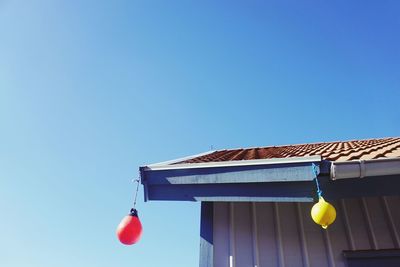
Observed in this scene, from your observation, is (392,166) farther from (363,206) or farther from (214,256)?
(214,256)

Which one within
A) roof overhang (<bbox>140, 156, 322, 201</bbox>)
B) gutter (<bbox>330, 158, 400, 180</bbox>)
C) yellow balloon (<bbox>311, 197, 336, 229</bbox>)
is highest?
roof overhang (<bbox>140, 156, 322, 201</bbox>)

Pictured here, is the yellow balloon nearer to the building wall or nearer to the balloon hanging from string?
the building wall

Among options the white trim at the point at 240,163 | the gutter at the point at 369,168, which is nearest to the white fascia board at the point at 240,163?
the white trim at the point at 240,163

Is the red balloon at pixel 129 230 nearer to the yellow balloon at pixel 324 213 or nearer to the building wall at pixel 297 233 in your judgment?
the building wall at pixel 297 233

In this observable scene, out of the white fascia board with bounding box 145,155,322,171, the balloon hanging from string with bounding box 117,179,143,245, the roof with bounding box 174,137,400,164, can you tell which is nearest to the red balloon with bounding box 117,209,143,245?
the balloon hanging from string with bounding box 117,179,143,245

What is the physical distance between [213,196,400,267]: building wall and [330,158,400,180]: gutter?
1.02 meters

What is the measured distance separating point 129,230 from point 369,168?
1.93 meters

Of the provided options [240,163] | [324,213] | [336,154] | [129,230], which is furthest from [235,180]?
[336,154]

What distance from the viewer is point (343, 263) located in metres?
2.65

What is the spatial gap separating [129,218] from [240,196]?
3.29 feet

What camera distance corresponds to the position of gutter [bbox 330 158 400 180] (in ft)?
6.72

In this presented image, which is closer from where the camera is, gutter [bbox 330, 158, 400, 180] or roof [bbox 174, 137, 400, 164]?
gutter [bbox 330, 158, 400, 180]

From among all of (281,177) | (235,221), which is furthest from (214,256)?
(281,177)

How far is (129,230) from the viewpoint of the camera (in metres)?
2.43
